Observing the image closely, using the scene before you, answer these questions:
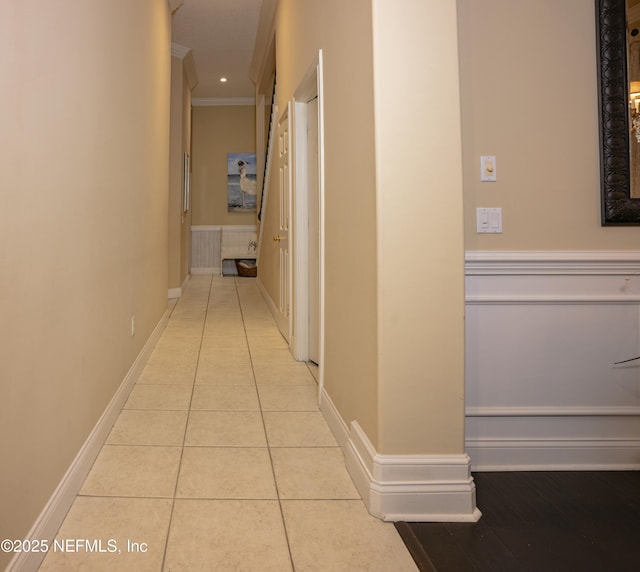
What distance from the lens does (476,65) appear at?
7.04 ft

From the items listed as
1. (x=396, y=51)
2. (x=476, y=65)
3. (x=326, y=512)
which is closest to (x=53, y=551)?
(x=326, y=512)

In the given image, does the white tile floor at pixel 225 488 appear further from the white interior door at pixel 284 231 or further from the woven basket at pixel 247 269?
the woven basket at pixel 247 269

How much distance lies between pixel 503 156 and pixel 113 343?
2.11 metres

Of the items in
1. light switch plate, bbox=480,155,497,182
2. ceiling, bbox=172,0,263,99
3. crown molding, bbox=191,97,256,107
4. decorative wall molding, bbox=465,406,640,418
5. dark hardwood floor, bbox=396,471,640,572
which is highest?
crown molding, bbox=191,97,256,107

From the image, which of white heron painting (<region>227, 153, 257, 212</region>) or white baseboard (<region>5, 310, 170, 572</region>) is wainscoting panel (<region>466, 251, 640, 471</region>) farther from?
white heron painting (<region>227, 153, 257, 212</region>)

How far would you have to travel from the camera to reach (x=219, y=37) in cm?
681

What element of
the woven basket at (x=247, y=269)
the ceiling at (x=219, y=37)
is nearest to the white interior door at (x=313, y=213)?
the ceiling at (x=219, y=37)

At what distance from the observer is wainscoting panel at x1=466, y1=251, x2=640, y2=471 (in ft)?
7.20

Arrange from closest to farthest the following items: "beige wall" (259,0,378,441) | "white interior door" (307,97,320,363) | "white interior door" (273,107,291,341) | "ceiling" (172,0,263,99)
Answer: "beige wall" (259,0,378,441)
"white interior door" (307,97,320,363)
"white interior door" (273,107,291,341)
"ceiling" (172,0,263,99)

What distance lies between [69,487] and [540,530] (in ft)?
5.42

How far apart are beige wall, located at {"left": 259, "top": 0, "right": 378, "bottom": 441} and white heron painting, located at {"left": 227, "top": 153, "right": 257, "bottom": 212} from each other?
689cm

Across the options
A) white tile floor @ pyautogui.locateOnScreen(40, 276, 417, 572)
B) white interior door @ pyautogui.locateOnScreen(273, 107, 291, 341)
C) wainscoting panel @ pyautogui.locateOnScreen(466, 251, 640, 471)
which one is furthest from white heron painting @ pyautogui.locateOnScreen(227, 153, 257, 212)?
wainscoting panel @ pyautogui.locateOnScreen(466, 251, 640, 471)

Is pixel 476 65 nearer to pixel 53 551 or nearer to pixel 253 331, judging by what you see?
pixel 53 551

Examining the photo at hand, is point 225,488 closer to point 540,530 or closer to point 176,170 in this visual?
point 540,530
